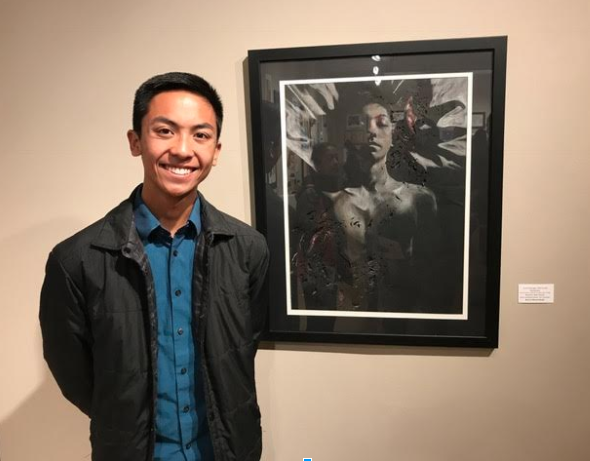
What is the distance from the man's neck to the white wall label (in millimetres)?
1065

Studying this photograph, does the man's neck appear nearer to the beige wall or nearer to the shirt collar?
the shirt collar

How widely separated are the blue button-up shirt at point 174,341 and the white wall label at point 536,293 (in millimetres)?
1031

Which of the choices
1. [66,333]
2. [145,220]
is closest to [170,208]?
[145,220]

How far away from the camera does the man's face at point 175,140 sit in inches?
36.7

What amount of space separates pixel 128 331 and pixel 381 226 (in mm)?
803

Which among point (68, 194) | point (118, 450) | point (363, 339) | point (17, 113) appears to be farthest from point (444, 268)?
point (17, 113)

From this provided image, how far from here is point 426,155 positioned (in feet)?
4.33

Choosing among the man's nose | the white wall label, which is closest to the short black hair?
the man's nose

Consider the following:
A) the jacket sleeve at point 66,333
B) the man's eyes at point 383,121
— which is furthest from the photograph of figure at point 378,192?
the jacket sleeve at point 66,333

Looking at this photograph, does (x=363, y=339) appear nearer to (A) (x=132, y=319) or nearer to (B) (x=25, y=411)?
(A) (x=132, y=319)

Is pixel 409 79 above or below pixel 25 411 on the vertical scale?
above

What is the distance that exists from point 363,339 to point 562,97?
970mm

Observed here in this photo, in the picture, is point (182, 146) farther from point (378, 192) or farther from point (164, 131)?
point (378, 192)

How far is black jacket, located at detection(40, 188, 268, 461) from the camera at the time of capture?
3.20 feet
